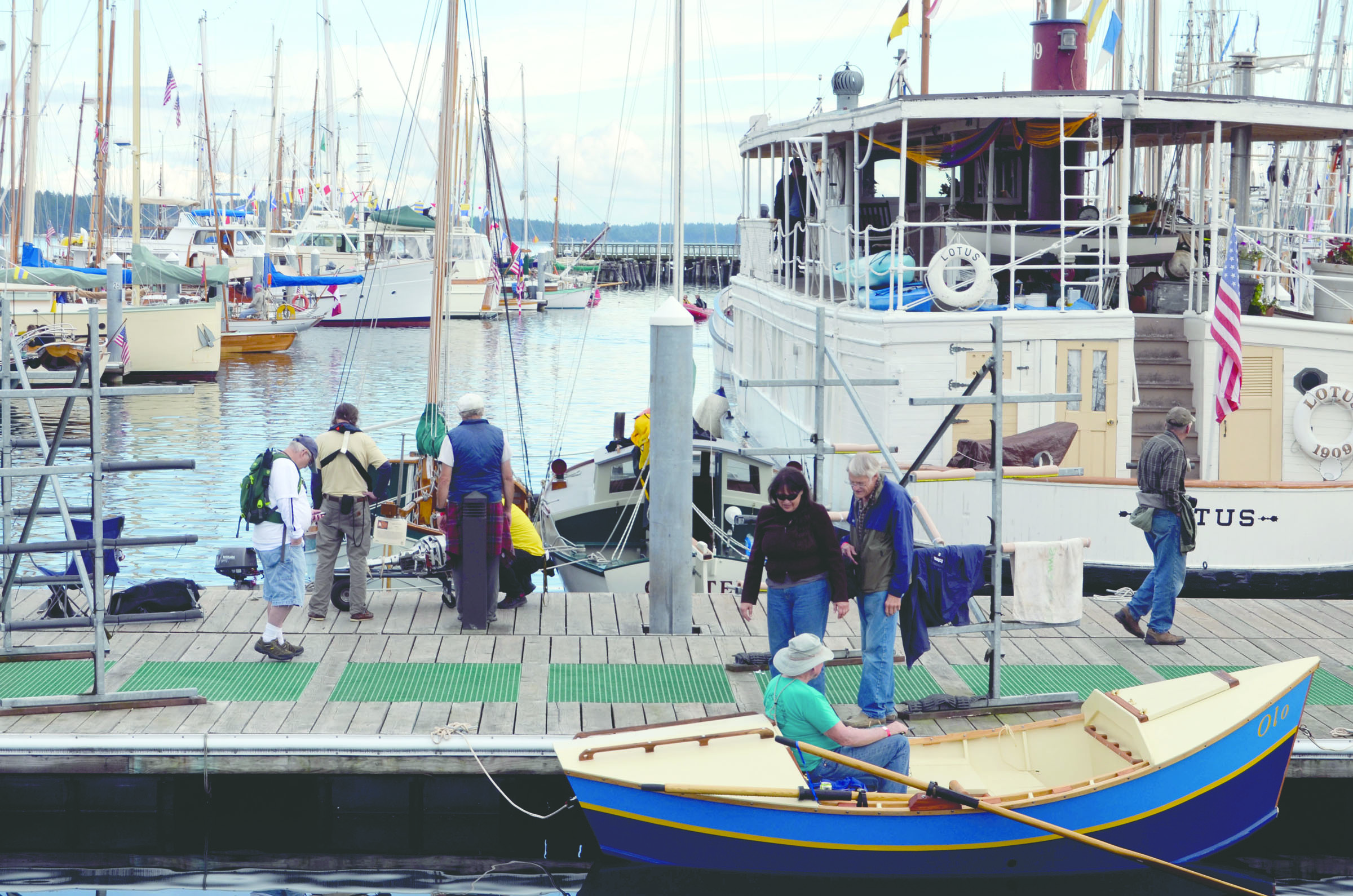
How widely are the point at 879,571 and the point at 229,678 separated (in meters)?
4.67

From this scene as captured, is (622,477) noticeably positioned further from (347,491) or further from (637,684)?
(637,684)

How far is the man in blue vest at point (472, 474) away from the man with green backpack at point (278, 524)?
130cm

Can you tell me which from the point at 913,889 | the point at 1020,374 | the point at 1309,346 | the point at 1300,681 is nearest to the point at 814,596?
the point at 913,889

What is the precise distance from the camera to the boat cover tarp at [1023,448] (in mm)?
13438

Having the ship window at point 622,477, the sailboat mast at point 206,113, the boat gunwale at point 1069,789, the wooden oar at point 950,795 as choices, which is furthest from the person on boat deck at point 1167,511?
the sailboat mast at point 206,113

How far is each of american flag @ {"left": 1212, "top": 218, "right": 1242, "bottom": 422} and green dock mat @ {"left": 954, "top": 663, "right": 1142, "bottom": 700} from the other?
4.92 m

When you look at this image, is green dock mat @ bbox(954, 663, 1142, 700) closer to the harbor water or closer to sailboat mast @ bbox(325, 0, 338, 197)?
the harbor water

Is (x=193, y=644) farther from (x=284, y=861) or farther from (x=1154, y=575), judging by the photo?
(x=1154, y=575)

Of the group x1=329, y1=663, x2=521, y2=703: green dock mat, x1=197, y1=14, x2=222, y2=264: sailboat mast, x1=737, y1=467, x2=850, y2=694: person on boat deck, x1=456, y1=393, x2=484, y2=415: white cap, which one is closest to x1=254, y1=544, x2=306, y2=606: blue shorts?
x1=329, y1=663, x2=521, y2=703: green dock mat

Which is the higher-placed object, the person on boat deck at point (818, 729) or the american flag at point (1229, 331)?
the american flag at point (1229, 331)

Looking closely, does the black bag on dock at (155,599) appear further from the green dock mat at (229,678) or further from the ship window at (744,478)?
the ship window at (744,478)

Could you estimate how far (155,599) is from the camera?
1079 centimetres

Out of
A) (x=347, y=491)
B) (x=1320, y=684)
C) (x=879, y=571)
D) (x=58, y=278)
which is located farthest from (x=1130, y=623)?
(x=58, y=278)

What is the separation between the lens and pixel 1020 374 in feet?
47.5
